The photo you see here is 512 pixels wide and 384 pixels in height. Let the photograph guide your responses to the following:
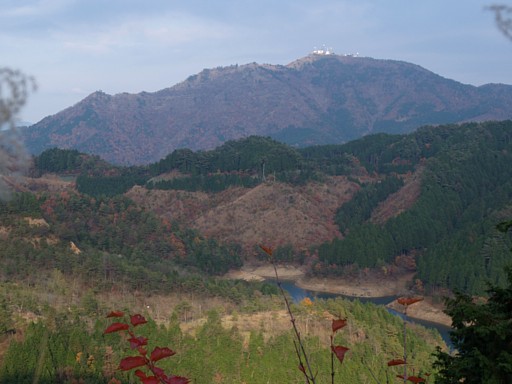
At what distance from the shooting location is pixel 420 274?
6038 cm

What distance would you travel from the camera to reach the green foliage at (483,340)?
6.95 metres

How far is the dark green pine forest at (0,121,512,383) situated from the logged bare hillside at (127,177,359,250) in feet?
7.92

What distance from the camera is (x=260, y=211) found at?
8450 cm

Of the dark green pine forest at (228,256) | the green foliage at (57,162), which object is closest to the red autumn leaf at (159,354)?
the dark green pine forest at (228,256)

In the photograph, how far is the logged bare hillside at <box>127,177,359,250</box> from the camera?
8100 cm

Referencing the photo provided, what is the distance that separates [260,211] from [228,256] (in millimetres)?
15097

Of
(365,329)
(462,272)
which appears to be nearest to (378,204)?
(462,272)

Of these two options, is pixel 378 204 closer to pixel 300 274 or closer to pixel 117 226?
pixel 300 274

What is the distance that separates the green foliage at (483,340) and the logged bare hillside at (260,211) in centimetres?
6938

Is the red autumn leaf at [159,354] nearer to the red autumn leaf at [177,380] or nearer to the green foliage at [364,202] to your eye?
the red autumn leaf at [177,380]

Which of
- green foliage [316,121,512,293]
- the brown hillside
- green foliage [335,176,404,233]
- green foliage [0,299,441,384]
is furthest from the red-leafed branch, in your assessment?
green foliage [335,176,404,233]

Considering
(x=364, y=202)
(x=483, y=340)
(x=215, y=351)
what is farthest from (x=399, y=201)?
(x=483, y=340)

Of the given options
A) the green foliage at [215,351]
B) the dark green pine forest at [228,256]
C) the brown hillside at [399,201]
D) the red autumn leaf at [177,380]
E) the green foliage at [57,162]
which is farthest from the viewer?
the green foliage at [57,162]

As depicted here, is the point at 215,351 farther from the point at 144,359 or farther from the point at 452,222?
the point at 452,222
